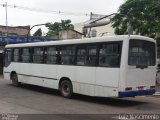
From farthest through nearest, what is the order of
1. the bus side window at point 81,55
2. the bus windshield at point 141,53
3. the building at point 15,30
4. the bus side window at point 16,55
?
the building at point 15,30
the bus side window at point 16,55
the bus side window at point 81,55
the bus windshield at point 141,53

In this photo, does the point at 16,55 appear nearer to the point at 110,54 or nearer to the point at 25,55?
the point at 25,55

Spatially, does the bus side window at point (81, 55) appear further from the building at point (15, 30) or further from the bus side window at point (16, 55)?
the building at point (15, 30)

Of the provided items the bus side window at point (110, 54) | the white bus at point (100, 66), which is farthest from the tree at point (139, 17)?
the bus side window at point (110, 54)

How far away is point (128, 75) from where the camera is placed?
14320 millimetres

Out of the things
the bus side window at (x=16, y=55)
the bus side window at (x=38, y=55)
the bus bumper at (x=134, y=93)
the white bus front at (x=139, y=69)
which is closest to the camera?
the bus bumper at (x=134, y=93)

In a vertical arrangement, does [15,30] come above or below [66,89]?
above

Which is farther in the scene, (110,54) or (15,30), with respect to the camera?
(15,30)

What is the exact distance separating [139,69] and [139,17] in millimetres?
20924

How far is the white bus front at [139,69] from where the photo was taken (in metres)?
14.3

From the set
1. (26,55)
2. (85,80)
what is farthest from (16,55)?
(85,80)

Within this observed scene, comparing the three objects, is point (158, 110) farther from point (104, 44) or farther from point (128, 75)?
point (104, 44)

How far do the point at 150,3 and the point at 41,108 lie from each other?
2333 centimetres

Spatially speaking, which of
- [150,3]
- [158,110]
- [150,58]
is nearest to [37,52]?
[150,58]

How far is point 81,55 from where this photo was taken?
16.4 m
